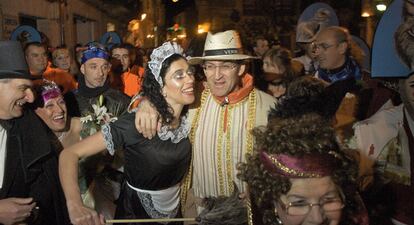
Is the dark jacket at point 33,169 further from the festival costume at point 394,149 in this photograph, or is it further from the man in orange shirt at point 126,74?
the man in orange shirt at point 126,74

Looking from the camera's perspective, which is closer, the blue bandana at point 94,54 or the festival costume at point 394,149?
the festival costume at point 394,149

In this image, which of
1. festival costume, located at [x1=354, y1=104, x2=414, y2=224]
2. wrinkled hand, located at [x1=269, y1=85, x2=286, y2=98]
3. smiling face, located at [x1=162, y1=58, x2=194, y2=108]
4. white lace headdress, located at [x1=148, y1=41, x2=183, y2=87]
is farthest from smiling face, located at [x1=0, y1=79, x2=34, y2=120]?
wrinkled hand, located at [x1=269, y1=85, x2=286, y2=98]

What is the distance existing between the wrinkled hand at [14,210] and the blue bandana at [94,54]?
2.75 metres

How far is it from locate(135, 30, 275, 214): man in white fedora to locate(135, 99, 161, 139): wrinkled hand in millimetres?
454

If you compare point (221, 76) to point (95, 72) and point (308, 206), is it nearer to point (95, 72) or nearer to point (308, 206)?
point (308, 206)

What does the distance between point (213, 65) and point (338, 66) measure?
73.8 inches

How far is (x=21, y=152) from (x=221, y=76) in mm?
1726

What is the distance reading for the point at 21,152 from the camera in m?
3.43

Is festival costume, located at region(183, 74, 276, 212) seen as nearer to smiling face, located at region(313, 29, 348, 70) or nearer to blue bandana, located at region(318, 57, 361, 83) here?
blue bandana, located at region(318, 57, 361, 83)

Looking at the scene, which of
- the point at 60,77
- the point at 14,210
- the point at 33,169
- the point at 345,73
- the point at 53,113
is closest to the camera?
the point at 14,210

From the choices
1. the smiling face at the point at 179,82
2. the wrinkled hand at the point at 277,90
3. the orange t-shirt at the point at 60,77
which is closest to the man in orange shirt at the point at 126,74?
the orange t-shirt at the point at 60,77

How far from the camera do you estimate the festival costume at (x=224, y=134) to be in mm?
3729

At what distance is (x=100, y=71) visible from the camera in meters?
5.56

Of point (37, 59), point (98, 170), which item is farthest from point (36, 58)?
point (98, 170)
